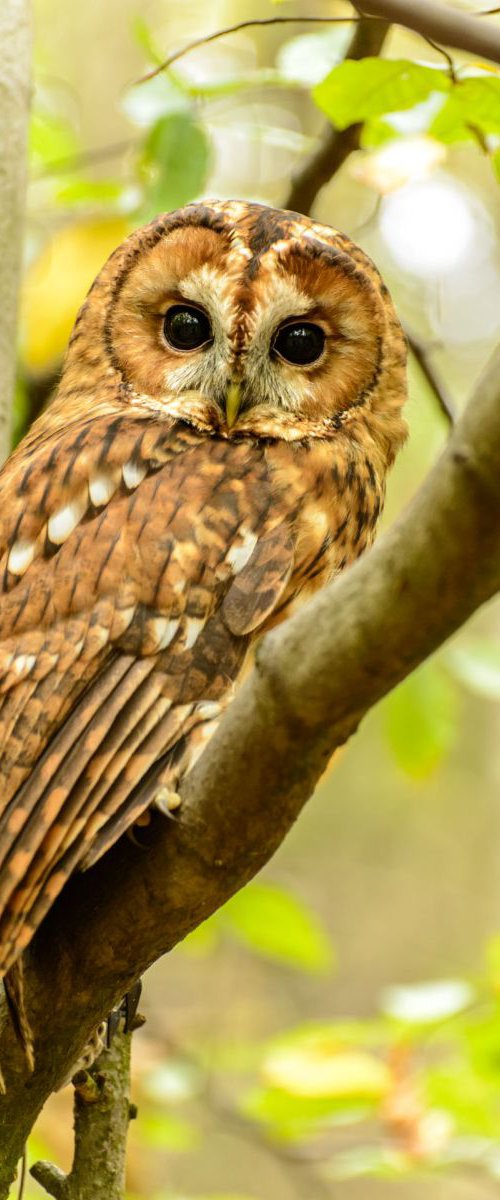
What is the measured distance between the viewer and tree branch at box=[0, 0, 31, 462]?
2525 mm

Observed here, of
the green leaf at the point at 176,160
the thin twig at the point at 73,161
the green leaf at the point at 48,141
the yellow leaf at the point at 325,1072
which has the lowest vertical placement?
the yellow leaf at the point at 325,1072

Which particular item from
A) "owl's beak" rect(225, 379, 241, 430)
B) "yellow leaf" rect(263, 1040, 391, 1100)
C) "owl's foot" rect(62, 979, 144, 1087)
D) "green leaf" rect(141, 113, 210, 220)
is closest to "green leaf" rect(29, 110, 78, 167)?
"green leaf" rect(141, 113, 210, 220)

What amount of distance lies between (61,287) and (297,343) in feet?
3.38

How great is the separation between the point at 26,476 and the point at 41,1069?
907 mm

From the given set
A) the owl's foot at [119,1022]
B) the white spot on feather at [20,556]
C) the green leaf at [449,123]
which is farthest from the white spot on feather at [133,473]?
the owl's foot at [119,1022]

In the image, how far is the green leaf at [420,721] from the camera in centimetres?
324

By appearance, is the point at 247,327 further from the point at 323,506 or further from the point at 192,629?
the point at 192,629

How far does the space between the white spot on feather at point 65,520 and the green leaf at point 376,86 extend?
0.69 m

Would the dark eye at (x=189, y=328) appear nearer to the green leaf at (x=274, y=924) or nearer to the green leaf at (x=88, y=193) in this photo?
the green leaf at (x=88, y=193)

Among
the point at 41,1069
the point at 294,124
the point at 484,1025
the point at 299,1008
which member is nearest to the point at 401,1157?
the point at 484,1025

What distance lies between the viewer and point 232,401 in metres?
2.23

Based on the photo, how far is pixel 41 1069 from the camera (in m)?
1.87

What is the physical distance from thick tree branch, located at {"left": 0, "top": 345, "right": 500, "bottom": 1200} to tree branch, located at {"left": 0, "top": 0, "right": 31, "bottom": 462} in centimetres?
112

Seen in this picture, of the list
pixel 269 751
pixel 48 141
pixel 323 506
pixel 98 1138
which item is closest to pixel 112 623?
pixel 323 506
